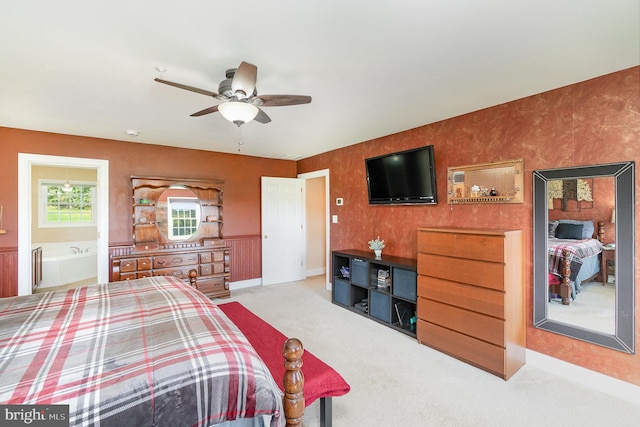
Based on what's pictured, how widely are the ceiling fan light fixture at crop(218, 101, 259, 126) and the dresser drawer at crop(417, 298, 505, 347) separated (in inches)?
98.2

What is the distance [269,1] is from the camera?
148 cm

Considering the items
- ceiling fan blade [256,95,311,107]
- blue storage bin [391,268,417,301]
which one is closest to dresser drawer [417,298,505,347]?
blue storage bin [391,268,417,301]

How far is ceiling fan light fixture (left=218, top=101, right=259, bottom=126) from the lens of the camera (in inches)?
81.4

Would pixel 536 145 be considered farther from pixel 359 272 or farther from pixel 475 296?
pixel 359 272

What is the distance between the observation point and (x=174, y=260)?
170 inches

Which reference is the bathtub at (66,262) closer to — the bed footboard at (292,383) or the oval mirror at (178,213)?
the oval mirror at (178,213)

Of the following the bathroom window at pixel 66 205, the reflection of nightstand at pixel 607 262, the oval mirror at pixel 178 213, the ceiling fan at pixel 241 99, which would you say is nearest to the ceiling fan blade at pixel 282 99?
the ceiling fan at pixel 241 99

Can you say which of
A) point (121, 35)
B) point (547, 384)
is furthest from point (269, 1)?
point (547, 384)

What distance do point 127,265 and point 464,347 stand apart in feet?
14.1

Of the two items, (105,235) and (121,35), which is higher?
(121,35)

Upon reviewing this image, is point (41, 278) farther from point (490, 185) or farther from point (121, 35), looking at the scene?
point (490, 185)

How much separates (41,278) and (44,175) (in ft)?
7.18

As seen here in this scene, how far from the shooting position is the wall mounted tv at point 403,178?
3365 mm

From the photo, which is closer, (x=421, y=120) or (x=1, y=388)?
(x=1, y=388)
